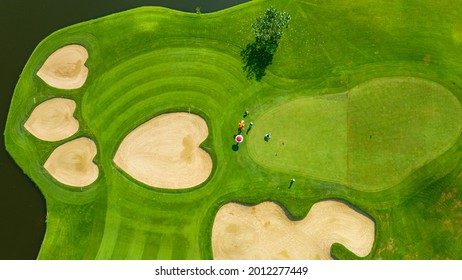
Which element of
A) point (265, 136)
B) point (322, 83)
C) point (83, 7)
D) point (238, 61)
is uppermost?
point (83, 7)

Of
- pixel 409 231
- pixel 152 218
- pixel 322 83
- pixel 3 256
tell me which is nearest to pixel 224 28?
pixel 322 83

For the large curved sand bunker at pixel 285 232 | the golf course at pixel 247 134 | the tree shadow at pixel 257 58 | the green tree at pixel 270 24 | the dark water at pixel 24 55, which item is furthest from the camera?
the tree shadow at pixel 257 58

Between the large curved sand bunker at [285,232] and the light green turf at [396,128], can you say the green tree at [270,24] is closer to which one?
the light green turf at [396,128]

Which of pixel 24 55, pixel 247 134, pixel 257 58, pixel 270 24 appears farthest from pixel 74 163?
pixel 270 24

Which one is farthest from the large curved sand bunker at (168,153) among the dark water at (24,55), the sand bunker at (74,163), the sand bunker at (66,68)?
the dark water at (24,55)

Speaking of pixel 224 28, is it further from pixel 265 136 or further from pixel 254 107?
pixel 265 136

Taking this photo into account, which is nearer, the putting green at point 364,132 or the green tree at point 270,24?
the putting green at point 364,132

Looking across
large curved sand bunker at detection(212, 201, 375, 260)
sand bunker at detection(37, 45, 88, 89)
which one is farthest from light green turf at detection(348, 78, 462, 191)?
sand bunker at detection(37, 45, 88, 89)
